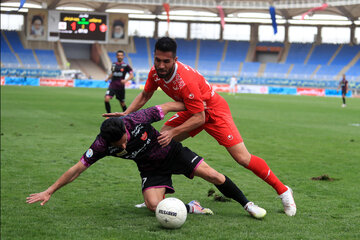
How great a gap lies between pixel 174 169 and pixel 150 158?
339 mm

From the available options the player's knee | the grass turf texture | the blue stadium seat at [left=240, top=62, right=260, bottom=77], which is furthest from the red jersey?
the blue stadium seat at [left=240, top=62, right=260, bottom=77]

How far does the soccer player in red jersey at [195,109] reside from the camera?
5.49 m

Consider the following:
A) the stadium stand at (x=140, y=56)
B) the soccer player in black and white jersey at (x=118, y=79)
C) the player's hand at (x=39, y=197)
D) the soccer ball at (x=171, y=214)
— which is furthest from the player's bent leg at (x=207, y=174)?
the stadium stand at (x=140, y=56)

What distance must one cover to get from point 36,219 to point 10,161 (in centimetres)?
399

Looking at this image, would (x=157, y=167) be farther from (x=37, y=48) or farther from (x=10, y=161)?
(x=37, y=48)

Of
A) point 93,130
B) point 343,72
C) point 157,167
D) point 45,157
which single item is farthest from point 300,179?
point 343,72

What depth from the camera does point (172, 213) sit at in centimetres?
512

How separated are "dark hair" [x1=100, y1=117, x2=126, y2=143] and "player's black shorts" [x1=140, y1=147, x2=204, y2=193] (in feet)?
3.46

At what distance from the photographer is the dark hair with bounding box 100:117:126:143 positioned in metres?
4.78

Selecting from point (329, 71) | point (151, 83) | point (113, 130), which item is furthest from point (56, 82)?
point (113, 130)

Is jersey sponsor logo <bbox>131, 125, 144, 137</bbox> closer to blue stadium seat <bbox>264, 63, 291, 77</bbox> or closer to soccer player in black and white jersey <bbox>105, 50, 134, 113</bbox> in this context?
soccer player in black and white jersey <bbox>105, 50, 134, 113</bbox>

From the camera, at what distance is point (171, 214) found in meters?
5.11

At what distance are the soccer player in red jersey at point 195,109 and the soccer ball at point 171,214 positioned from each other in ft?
2.15

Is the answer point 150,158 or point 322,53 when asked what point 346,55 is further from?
point 150,158
